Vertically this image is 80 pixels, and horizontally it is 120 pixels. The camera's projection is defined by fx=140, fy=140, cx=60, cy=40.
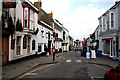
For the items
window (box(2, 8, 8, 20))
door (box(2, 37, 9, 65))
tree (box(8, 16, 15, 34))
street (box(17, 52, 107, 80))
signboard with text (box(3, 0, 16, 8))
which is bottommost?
street (box(17, 52, 107, 80))

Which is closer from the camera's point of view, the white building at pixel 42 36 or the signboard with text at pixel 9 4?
the signboard with text at pixel 9 4

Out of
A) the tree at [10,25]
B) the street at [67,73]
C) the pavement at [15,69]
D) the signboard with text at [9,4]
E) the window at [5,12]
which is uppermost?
the signboard with text at [9,4]

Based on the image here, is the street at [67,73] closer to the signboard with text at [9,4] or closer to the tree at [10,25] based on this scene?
the tree at [10,25]

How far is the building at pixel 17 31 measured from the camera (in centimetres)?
1388

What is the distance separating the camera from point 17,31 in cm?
1620

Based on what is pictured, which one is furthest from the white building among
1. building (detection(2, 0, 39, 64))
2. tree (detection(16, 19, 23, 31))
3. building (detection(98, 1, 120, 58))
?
building (detection(98, 1, 120, 58))

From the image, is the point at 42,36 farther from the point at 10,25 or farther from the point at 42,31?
the point at 10,25

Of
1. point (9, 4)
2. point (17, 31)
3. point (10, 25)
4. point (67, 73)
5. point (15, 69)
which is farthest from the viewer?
point (17, 31)

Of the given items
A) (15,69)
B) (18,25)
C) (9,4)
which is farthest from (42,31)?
(15,69)

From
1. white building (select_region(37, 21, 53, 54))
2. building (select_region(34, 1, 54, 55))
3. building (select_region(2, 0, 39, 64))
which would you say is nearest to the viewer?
building (select_region(2, 0, 39, 64))

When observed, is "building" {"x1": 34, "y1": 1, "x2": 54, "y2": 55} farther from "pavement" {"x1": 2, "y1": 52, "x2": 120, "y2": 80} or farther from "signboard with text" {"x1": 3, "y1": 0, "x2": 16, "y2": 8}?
"signboard with text" {"x1": 3, "y1": 0, "x2": 16, "y2": 8}

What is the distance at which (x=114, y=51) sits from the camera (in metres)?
21.3

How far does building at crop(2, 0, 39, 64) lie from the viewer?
1388 cm

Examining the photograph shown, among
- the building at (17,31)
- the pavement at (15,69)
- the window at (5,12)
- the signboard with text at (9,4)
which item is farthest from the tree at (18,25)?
the pavement at (15,69)
